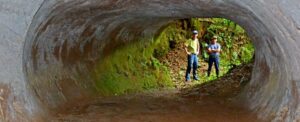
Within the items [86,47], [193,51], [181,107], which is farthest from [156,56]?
[181,107]

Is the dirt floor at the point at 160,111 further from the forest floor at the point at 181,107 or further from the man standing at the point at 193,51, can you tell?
the man standing at the point at 193,51

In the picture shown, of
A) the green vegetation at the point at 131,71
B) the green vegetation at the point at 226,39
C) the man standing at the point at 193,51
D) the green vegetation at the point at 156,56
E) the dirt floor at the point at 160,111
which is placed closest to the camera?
the dirt floor at the point at 160,111

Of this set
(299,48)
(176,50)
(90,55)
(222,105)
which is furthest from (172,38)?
(299,48)

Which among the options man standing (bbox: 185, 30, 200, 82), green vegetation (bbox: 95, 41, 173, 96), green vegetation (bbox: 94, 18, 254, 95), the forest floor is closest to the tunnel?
the forest floor

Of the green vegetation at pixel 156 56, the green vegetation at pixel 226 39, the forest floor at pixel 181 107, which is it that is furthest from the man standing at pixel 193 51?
the forest floor at pixel 181 107

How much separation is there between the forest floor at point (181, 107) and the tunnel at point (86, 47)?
8.4 inches

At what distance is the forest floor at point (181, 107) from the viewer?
5555 mm

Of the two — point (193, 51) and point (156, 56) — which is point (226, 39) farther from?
point (156, 56)

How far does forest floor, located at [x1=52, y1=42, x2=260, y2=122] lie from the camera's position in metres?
5.55

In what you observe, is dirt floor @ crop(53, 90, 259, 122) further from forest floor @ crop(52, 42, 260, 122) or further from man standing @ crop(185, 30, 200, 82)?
man standing @ crop(185, 30, 200, 82)

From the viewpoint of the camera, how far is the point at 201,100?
23.1ft

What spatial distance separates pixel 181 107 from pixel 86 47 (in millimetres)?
1841

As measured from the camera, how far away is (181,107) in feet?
20.9

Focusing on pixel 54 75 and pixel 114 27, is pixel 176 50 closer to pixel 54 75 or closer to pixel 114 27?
pixel 114 27
